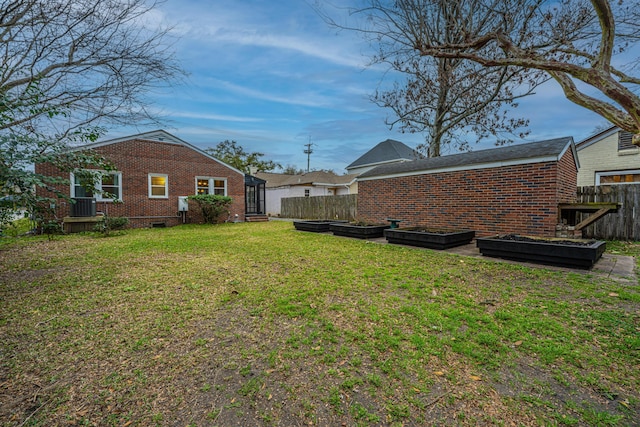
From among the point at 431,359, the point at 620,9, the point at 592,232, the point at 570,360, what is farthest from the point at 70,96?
the point at 592,232

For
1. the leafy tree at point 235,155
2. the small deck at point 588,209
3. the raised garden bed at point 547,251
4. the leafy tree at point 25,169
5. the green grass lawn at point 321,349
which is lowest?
the green grass lawn at point 321,349

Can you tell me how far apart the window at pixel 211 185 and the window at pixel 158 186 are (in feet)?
5.30

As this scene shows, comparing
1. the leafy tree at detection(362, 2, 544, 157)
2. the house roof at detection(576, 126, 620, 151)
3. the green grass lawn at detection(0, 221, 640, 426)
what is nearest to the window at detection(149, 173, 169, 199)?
the green grass lawn at detection(0, 221, 640, 426)

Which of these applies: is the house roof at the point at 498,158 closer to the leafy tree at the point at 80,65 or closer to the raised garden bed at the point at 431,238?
the raised garden bed at the point at 431,238

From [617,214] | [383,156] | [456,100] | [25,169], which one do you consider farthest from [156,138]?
[383,156]

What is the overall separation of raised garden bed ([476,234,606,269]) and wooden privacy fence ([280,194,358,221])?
998cm

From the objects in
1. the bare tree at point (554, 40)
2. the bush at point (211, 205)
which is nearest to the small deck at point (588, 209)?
the bare tree at point (554, 40)

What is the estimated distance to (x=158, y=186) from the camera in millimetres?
13578

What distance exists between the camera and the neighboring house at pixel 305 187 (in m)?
24.2

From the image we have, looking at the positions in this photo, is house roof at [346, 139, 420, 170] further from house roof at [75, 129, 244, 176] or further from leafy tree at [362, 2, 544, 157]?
house roof at [75, 129, 244, 176]

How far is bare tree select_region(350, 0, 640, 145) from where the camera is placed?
257cm

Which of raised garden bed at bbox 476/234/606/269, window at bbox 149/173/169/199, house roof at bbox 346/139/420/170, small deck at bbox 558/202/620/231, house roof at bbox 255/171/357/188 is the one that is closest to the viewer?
raised garden bed at bbox 476/234/606/269

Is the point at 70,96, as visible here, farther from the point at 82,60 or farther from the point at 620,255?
the point at 620,255

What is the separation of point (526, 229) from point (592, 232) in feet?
12.4
